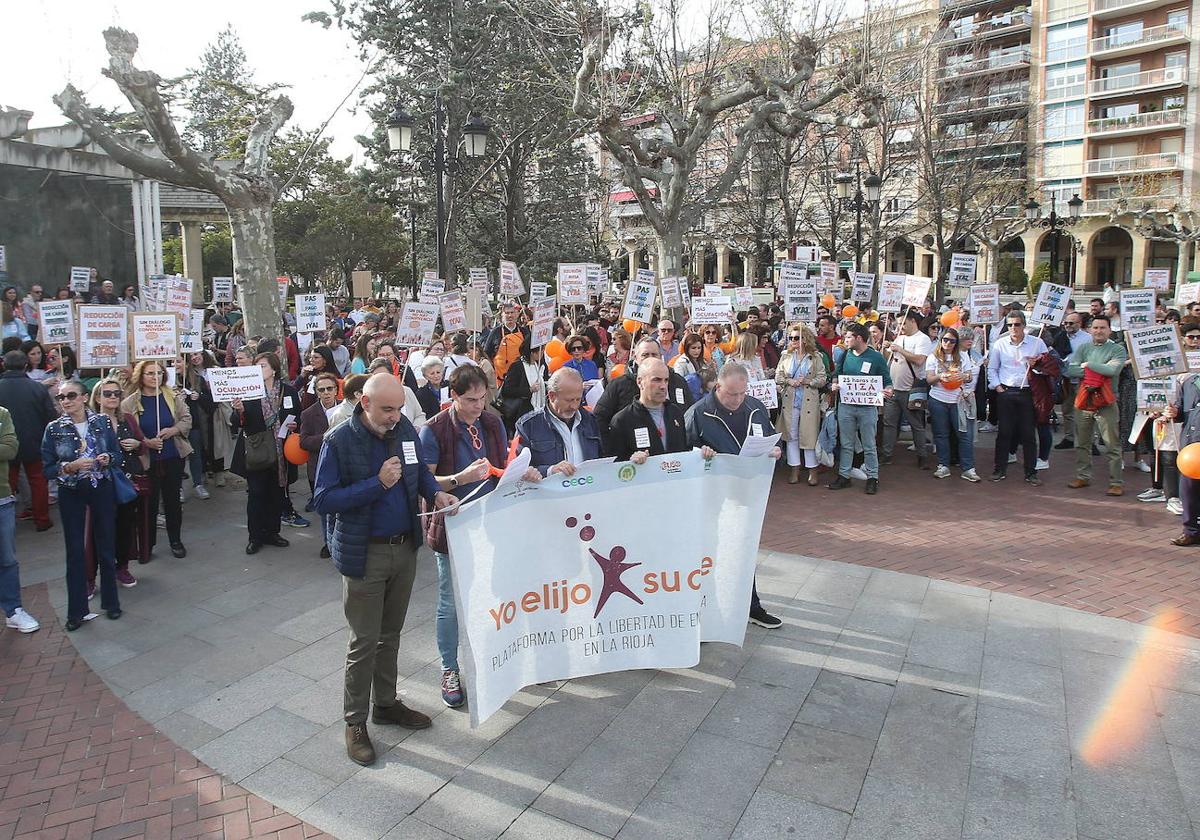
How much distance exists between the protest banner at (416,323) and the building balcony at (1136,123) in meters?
54.0

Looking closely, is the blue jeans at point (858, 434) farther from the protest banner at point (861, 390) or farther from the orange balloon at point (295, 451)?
the orange balloon at point (295, 451)

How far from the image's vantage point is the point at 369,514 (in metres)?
4.28

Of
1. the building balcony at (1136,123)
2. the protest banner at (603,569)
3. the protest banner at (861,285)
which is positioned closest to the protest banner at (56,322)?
the protest banner at (603,569)

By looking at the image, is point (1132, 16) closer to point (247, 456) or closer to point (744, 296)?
point (744, 296)

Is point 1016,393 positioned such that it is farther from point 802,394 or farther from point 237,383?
point 237,383

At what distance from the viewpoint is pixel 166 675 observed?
5422mm

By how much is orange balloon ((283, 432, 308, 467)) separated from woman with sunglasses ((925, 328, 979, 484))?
23.4ft

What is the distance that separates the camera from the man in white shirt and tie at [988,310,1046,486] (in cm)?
1007

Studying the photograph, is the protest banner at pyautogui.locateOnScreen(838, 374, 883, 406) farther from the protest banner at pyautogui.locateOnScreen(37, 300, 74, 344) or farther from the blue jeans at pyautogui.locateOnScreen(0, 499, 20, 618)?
the protest banner at pyautogui.locateOnScreen(37, 300, 74, 344)

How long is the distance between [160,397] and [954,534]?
7578 millimetres

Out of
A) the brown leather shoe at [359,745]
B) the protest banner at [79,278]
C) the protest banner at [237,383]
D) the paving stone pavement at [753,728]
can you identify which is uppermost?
the protest banner at [79,278]

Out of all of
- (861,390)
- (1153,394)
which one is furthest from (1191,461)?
(861,390)

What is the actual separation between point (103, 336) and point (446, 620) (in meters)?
5.87

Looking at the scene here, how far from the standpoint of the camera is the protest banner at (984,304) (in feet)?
41.6
